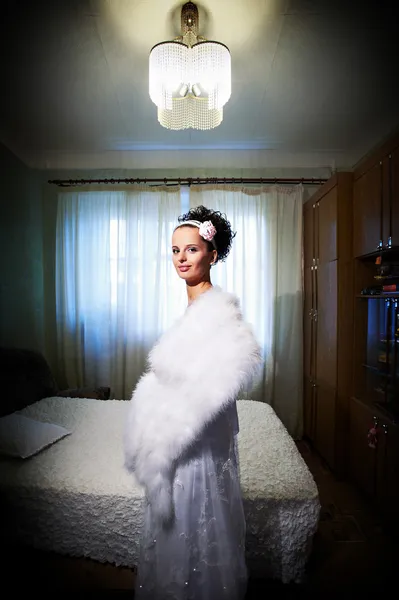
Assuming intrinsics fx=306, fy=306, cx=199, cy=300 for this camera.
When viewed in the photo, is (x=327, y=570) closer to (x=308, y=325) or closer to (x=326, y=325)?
(x=326, y=325)

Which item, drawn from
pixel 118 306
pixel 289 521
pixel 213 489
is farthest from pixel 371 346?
pixel 118 306

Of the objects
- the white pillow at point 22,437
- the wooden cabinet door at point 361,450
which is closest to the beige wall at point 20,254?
the white pillow at point 22,437

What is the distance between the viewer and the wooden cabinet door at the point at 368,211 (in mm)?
1918

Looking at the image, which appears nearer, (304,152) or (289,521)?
(289,521)

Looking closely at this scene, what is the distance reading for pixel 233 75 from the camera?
1955 mm

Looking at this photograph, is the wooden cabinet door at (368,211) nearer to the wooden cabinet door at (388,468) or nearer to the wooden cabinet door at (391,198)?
the wooden cabinet door at (391,198)

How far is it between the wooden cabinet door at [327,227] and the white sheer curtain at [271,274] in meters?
0.34

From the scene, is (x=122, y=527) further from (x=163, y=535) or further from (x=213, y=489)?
(x=213, y=489)

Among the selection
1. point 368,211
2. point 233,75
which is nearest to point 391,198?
point 368,211

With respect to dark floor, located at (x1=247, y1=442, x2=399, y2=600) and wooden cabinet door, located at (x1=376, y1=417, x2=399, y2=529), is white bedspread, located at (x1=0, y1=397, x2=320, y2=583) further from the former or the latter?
wooden cabinet door, located at (x1=376, y1=417, x2=399, y2=529)

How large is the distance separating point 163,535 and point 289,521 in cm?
59

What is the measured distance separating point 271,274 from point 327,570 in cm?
220

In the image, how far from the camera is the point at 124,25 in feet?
4.94

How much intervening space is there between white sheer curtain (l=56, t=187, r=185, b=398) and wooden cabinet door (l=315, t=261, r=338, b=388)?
125 cm
